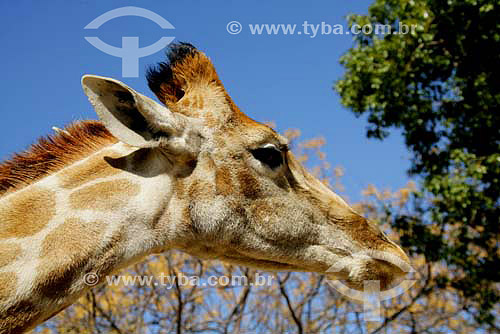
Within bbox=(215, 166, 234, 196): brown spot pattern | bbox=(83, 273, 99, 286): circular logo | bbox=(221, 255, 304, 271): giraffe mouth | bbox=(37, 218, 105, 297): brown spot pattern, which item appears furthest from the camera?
bbox=(221, 255, 304, 271): giraffe mouth

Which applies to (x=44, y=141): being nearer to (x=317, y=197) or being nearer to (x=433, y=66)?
(x=317, y=197)

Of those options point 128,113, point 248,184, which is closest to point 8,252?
point 128,113

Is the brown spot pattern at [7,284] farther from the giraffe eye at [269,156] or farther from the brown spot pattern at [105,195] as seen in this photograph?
the giraffe eye at [269,156]

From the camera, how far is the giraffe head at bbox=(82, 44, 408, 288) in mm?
3869

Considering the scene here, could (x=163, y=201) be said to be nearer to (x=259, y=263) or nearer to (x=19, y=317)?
(x=259, y=263)

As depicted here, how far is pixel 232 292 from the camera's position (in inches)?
637

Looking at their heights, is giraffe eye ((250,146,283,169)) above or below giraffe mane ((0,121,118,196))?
above

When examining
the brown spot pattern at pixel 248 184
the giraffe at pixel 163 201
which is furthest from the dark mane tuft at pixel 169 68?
the brown spot pattern at pixel 248 184

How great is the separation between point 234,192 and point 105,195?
2.78 feet

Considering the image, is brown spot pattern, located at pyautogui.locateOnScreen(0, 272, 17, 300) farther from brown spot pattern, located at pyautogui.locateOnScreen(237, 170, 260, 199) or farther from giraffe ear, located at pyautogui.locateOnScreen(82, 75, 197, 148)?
brown spot pattern, located at pyautogui.locateOnScreen(237, 170, 260, 199)

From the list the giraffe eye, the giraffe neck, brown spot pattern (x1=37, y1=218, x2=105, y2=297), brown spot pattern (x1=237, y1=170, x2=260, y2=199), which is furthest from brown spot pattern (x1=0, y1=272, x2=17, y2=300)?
the giraffe eye

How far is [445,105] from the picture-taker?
42.1 feet

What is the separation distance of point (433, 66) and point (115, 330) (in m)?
9.08

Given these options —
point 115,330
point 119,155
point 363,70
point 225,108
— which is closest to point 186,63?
point 225,108
